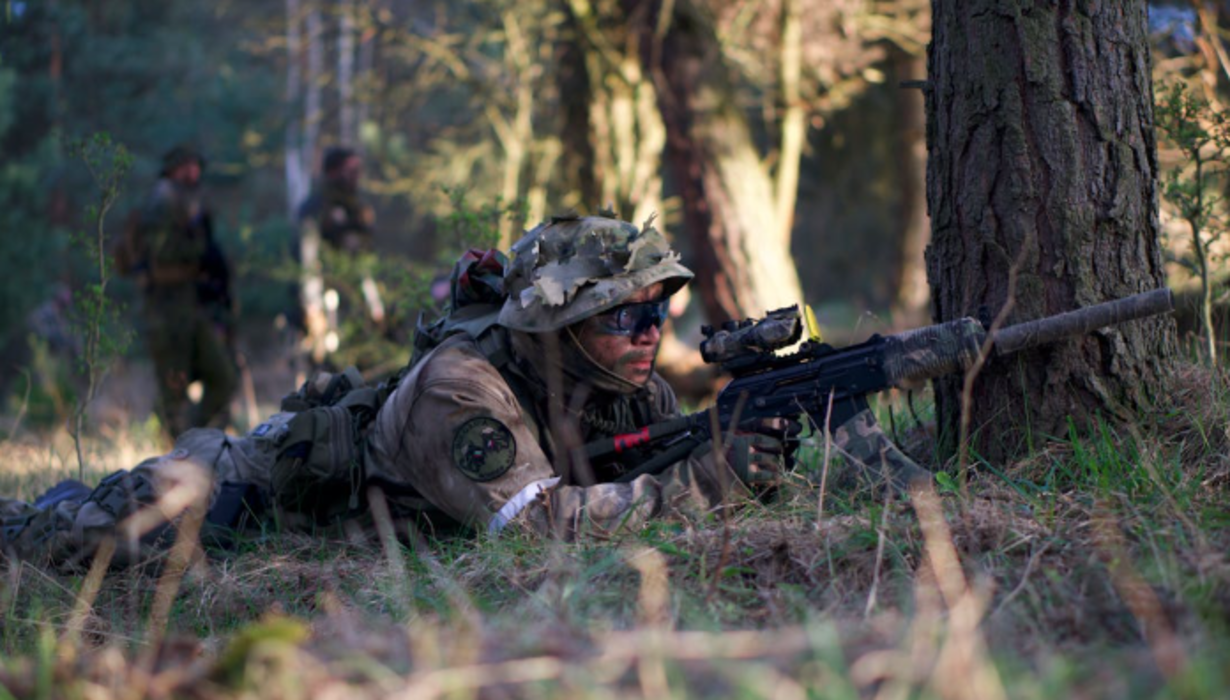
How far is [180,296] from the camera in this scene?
8258 mm

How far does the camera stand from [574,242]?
414 cm

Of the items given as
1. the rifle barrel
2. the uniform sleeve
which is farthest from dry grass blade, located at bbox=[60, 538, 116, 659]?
the rifle barrel

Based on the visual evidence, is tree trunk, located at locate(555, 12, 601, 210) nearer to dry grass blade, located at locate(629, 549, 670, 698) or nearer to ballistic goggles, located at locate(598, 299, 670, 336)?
ballistic goggles, located at locate(598, 299, 670, 336)

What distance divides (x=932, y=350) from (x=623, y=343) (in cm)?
110

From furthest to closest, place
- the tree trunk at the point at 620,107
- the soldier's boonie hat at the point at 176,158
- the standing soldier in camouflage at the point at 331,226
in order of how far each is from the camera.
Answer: the standing soldier in camouflage at the point at 331,226, the tree trunk at the point at 620,107, the soldier's boonie hat at the point at 176,158

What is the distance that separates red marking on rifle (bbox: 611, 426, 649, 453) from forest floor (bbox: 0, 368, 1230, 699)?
1.74 ft

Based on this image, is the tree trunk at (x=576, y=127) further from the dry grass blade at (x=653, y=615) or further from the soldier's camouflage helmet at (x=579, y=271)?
the dry grass blade at (x=653, y=615)

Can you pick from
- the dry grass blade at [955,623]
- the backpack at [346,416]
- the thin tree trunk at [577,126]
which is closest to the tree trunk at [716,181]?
the thin tree trunk at [577,126]

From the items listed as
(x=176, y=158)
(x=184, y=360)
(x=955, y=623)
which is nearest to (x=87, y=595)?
(x=955, y=623)

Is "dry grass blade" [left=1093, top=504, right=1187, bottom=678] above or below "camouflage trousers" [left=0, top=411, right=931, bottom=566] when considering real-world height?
below

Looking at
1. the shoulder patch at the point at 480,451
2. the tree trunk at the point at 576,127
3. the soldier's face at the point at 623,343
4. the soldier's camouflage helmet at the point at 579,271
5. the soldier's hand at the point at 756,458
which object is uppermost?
the tree trunk at the point at 576,127

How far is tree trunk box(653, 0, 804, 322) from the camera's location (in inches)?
363

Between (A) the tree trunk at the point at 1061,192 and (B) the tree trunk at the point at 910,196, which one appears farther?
(B) the tree trunk at the point at 910,196

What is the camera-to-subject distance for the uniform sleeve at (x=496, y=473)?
12.3 feet
